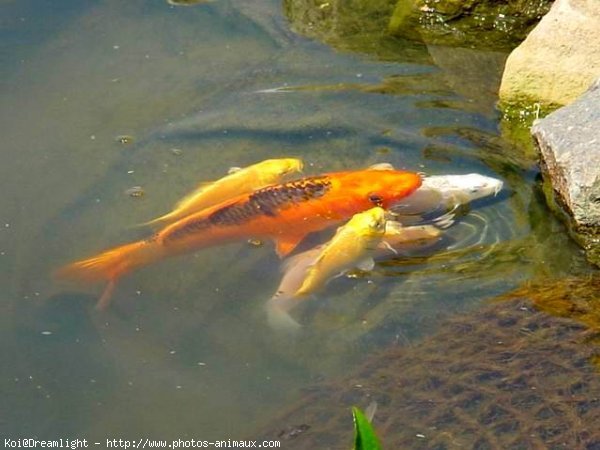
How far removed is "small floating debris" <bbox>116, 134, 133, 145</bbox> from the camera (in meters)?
6.70

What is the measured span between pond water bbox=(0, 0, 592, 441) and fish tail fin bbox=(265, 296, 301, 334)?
0.05 meters

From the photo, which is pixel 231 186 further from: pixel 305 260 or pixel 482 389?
pixel 482 389

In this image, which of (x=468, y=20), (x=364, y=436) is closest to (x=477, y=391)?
(x=364, y=436)

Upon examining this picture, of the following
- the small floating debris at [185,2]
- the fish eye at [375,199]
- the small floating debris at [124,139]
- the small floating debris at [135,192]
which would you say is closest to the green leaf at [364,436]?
the fish eye at [375,199]

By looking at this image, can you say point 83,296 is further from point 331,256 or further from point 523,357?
point 523,357

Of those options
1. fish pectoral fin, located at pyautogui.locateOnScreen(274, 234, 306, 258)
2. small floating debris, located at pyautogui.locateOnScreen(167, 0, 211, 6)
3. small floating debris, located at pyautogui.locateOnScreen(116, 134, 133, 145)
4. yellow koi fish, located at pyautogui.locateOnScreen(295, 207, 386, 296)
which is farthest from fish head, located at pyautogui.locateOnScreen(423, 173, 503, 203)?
small floating debris, located at pyautogui.locateOnScreen(167, 0, 211, 6)

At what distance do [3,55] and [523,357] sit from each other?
464 cm

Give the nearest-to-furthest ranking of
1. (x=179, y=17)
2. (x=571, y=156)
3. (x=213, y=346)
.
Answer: (x=213, y=346)
(x=571, y=156)
(x=179, y=17)

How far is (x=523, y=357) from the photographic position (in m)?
4.87

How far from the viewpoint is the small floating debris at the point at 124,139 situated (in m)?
6.70

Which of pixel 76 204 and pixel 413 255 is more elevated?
pixel 413 255

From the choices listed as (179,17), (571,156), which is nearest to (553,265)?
(571,156)

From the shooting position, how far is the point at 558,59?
6809 mm

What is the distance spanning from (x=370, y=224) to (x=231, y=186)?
0.96 m
